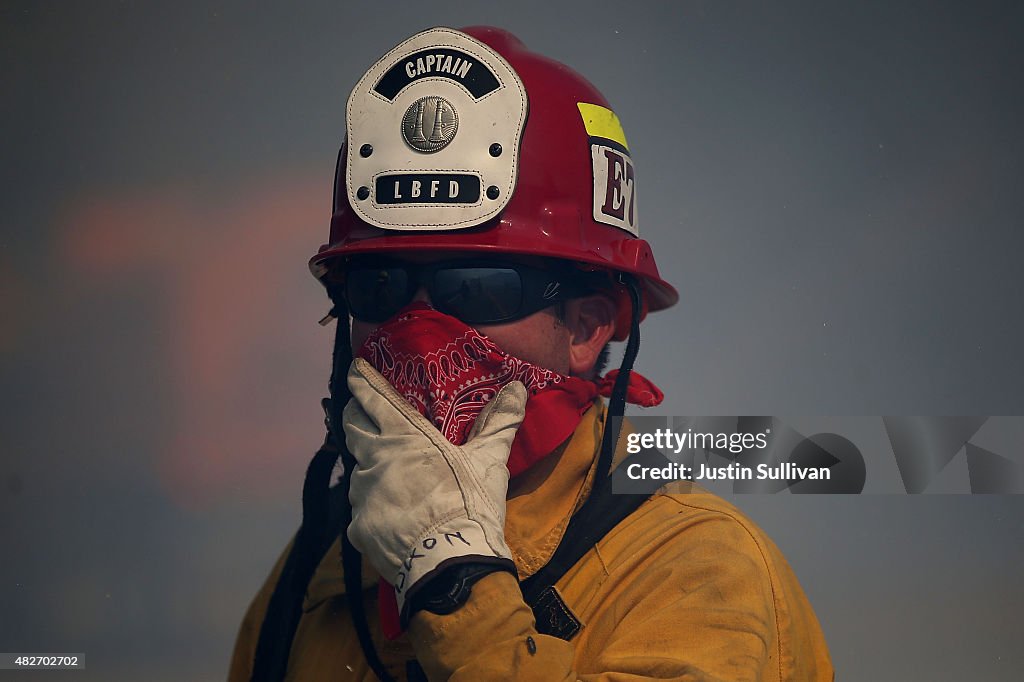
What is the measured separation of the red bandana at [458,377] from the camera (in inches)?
97.7

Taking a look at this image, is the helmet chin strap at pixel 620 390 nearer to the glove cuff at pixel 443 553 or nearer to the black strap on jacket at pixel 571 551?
the black strap on jacket at pixel 571 551

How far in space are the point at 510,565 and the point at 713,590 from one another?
450 millimetres

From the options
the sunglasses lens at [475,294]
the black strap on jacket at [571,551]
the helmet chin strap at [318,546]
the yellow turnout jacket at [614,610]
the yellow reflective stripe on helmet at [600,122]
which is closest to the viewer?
the yellow turnout jacket at [614,610]

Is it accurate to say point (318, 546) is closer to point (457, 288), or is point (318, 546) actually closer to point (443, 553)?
point (457, 288)

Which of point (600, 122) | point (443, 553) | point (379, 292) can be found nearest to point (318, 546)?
point (379, 292)

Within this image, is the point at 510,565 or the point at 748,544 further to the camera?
the point at 748,544

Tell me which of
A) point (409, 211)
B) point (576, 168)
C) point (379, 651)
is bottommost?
point (379, 651)

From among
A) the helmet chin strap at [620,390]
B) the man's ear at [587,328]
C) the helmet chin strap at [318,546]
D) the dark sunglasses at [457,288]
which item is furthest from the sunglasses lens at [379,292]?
the helmet chin strap at [620,390]

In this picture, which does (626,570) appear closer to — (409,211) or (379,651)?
(379,651)

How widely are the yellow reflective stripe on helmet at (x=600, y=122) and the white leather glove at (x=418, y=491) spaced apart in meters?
0.88

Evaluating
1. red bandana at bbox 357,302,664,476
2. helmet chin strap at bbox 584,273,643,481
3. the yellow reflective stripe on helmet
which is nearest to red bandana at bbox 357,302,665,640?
red bandana at bbox 357,302,664,476

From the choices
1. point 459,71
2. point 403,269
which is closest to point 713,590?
point 403,269

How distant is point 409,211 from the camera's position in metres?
2.61

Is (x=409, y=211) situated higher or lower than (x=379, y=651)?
higher
